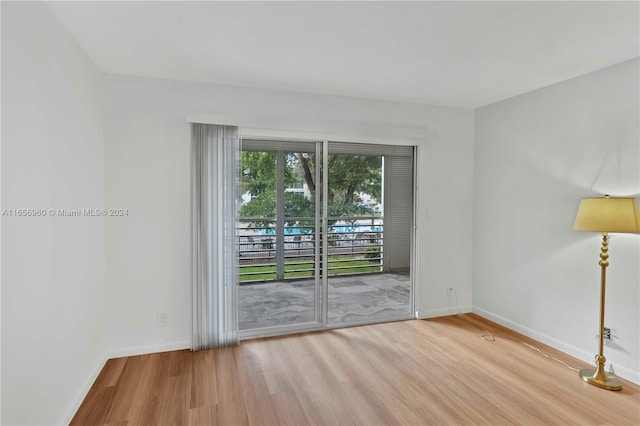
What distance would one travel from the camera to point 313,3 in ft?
6.41

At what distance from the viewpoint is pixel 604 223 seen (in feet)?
8.68


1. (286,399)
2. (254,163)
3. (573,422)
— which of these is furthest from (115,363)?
(573,422)

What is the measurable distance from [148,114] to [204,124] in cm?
48

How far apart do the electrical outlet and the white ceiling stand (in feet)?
7.03

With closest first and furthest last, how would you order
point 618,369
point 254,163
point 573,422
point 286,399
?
point 573,422, point 286,399, point 618,369, point 254,163

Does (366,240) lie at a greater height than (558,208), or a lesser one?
A: lesser

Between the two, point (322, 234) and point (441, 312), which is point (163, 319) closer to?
point (322, 234)

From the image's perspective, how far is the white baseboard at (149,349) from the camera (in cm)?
315

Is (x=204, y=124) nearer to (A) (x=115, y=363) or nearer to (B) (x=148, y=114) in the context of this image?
(B) (x=148, y=114)

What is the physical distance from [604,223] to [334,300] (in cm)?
265

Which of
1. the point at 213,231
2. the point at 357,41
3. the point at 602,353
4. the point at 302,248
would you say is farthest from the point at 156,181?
the point at 602,353

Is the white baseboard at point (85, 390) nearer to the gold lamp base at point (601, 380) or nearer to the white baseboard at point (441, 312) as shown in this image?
the white baseboard at point (441, 312)

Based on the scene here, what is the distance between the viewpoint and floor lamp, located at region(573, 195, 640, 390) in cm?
257

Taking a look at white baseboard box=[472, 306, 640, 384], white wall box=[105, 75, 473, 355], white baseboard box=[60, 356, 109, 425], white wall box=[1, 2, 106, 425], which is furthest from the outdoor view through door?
white wall box=[1, 2, 106, 425]
